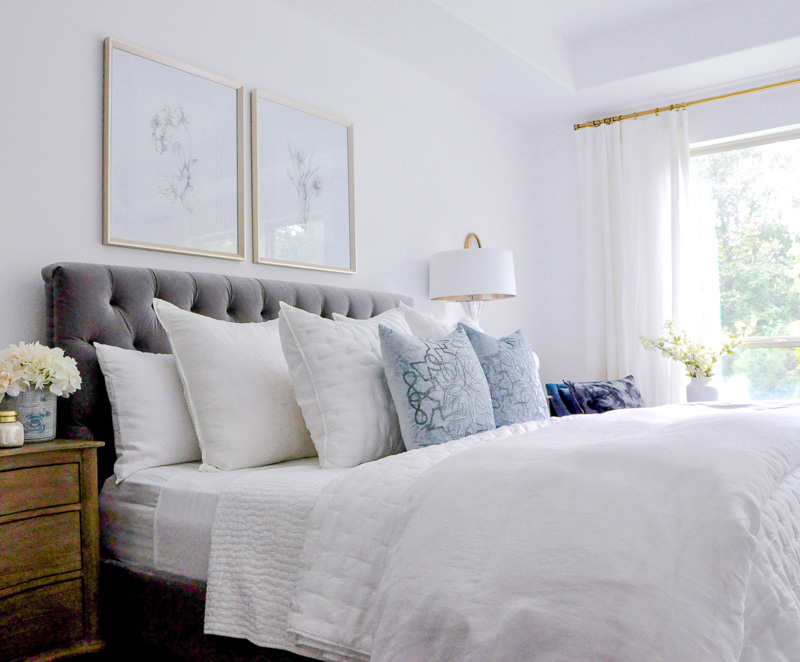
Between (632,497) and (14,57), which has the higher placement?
(14,57)

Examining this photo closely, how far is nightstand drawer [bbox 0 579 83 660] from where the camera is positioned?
1581 mm

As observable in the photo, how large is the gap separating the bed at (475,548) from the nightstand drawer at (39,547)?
0.53 ft

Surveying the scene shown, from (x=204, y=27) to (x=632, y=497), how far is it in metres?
2.44

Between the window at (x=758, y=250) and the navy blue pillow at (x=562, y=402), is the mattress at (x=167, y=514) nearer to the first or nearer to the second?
the navy blue pillow at (x=562, y=402)

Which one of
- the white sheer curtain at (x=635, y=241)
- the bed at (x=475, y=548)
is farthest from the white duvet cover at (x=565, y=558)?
the white sheer curtain at (x=635, y=241)

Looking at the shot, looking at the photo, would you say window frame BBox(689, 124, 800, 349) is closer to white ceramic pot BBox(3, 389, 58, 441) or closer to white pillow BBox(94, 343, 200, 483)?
white pillow BBox(94, 343, 200, 483)

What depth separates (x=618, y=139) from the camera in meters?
4.55

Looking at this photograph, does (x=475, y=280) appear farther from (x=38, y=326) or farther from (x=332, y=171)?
(x=38, y=326)

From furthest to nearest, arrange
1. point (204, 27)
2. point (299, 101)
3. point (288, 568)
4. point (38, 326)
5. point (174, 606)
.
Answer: point (299, 101) → point (204, 27) → point (38, 326) → point (174, 606) → point (288, 568)

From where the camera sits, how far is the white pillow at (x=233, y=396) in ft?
6.46

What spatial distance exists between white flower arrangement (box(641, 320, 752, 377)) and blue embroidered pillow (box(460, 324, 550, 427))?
5.73ft

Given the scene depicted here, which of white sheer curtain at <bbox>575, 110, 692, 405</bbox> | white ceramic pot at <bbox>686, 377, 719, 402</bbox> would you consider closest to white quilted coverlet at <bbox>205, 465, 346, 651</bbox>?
white ceramic pot at <bbox>686, 377, 719, 402</bbox>

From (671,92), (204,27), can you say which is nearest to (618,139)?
(671,92)

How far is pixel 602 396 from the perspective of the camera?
3.64 m
